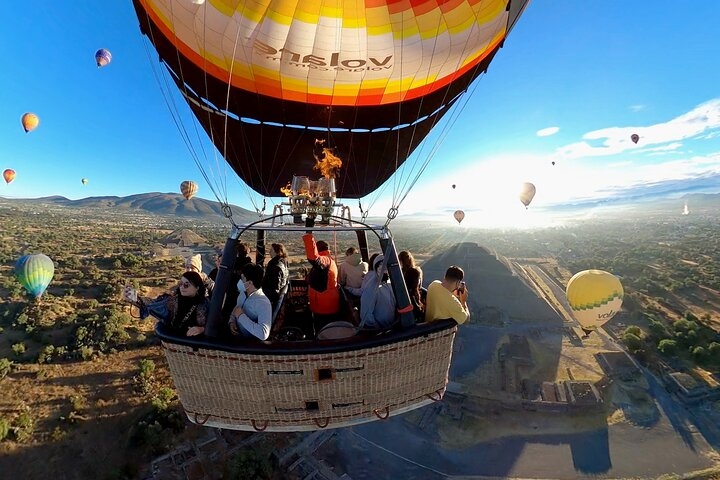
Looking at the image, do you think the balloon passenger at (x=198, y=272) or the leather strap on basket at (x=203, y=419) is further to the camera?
the balloon passenger at (x=198, y=272)

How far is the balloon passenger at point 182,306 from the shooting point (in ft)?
9.68

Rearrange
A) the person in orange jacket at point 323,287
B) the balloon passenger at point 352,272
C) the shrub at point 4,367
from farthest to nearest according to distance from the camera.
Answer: the shrub at point 4,367
the balloon passenger at point 352,272
the person in orange jacket at point 323,287

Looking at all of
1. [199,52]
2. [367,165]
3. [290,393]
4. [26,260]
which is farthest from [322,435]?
[26,260]

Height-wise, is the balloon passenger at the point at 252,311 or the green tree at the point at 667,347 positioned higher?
the balloon passenger at the point at 252,311

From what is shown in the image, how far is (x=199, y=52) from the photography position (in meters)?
5.02

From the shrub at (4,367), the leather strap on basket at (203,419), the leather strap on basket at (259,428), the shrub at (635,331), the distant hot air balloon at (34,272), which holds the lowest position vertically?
the shrub at (635,331)

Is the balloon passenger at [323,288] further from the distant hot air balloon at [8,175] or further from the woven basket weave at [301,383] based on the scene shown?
the distant hot air balloon at [8,175]

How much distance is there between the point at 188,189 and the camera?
30.0 meters

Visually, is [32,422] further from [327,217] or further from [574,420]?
[574,420]

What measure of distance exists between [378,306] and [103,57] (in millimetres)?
21798

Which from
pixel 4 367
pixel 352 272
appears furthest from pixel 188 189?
pixel 352 272

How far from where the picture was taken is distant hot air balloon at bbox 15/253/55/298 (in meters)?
17.5

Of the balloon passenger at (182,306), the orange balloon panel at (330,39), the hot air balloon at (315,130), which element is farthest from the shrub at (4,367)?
the balloon passenger at (182,306)

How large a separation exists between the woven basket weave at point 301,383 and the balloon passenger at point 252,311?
202mm
